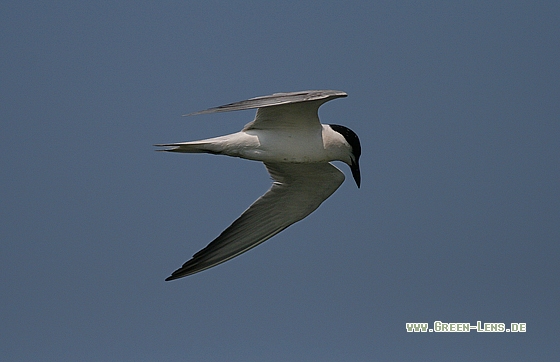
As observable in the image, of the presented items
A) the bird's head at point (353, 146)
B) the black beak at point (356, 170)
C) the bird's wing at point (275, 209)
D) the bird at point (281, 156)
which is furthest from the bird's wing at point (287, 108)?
the bird's wing at point (275, 209)

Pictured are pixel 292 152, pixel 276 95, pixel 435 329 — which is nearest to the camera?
pixel 276 95

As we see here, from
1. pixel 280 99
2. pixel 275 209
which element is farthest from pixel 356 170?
pixel 280 99

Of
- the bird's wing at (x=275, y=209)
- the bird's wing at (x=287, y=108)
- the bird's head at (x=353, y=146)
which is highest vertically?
the bird's wing at (x=287, y=108)

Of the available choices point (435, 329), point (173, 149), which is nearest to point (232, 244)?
point (173, 149)

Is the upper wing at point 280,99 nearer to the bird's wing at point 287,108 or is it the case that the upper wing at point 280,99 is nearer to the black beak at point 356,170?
the bird's wing at point 287,108

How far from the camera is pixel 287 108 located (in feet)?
26.2

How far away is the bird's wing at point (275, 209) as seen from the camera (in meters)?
9.12

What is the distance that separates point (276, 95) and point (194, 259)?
254 cm

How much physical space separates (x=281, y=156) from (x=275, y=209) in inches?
55.6

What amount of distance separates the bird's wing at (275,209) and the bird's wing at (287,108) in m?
1.10

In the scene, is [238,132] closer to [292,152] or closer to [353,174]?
[292,152]

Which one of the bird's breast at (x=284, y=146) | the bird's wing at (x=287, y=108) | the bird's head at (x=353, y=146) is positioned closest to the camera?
the bird's wing at (x=287, y=108)

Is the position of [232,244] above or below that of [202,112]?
below

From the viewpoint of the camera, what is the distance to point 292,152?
8.16 m
